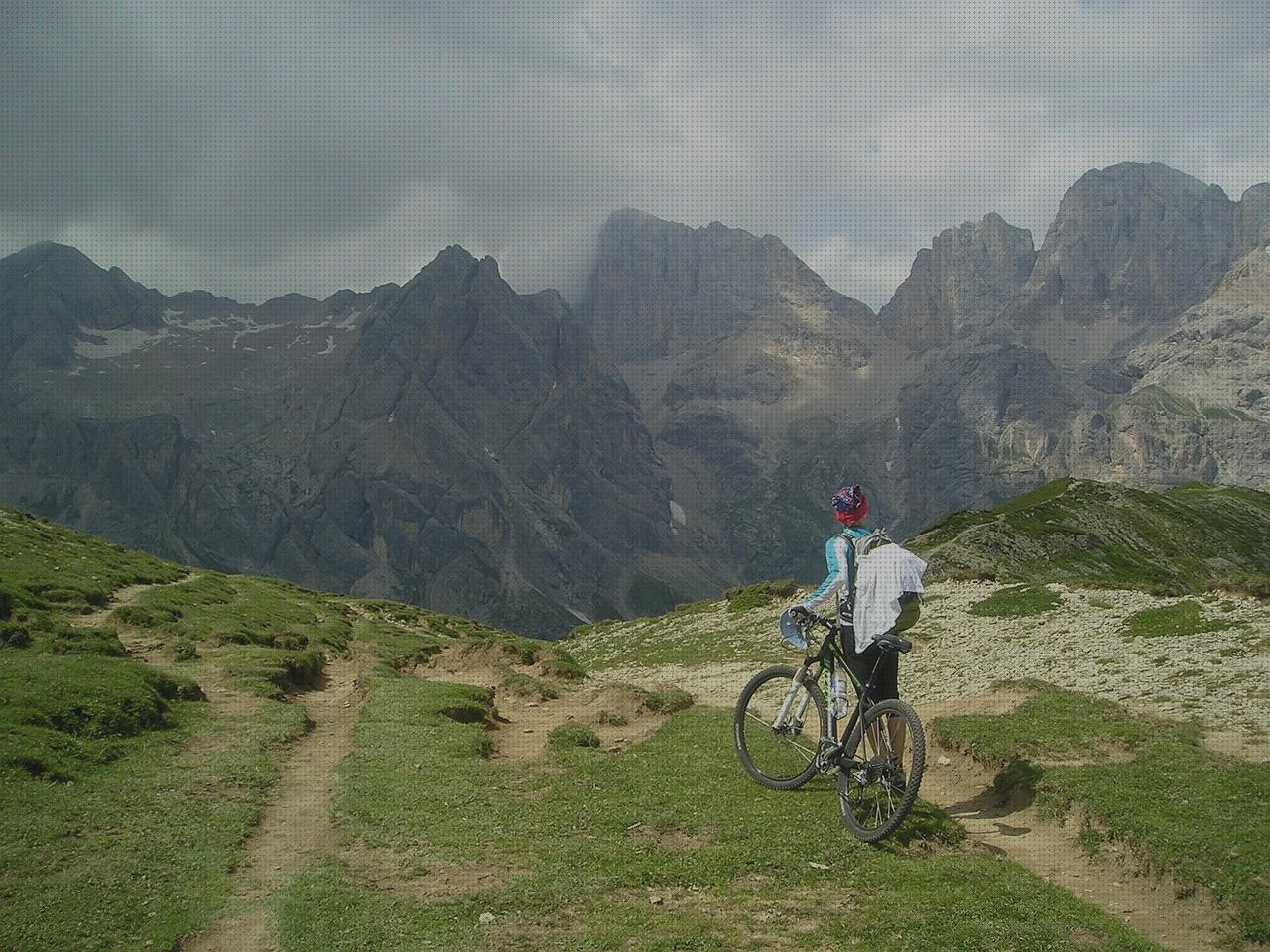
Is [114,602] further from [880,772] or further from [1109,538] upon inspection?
[1109,538]

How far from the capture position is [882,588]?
14.4m

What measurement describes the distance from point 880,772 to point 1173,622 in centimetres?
2319

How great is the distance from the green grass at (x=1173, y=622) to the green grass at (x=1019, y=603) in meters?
5.17

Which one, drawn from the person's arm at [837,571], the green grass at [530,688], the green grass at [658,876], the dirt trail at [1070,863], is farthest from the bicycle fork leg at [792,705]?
the green grass at [530,688]

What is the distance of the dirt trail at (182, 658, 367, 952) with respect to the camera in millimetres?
11141

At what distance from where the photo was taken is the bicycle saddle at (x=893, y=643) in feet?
45.5

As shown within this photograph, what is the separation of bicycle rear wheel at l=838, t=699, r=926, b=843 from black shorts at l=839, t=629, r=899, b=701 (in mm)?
612

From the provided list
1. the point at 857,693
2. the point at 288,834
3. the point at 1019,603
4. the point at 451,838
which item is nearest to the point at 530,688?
the point at 288,834

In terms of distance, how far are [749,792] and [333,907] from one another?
7335 millimetres

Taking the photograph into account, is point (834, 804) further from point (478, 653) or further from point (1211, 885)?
point (478, 653)

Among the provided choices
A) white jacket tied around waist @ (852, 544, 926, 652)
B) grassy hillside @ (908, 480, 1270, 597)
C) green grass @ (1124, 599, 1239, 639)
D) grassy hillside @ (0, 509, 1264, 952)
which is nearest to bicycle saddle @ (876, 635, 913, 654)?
white jacket tied around waist @ (852, 544, 926, 652)

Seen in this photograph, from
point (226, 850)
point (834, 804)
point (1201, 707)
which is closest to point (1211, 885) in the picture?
point (834, 804)

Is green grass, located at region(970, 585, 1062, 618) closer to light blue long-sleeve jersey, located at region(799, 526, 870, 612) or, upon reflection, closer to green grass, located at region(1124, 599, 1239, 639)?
green grass, located at region(1124, 599, 1239, 639)

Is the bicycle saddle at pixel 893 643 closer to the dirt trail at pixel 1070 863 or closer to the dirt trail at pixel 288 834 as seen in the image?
the dirt trail at pixel 1070 863
